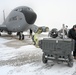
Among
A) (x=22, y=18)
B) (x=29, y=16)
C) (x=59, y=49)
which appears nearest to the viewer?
(x=59, y=49)

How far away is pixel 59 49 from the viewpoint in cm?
624

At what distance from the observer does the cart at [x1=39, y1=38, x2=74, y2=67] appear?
612 cm

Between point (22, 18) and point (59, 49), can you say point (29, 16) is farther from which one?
point (59, 49)

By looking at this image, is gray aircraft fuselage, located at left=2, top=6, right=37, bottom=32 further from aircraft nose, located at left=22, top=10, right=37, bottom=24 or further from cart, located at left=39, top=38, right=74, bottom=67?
cart, located at left=39, top=38, right=74, bottom=67

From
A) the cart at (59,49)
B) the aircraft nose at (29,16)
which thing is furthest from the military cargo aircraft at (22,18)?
the cart at (59,49)

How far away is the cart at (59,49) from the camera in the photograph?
6.12m

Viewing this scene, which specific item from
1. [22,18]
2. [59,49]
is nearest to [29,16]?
[22,18]

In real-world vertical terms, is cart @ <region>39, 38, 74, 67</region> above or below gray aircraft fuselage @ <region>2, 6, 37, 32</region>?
below

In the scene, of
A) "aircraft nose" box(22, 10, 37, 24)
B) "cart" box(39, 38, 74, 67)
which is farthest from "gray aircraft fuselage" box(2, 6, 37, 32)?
"cart" box(39, 38, 74, 67)

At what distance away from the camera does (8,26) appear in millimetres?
19906

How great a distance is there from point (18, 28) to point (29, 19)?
1776mm

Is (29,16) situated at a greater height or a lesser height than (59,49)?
greater

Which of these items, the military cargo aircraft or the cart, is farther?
the military cargo aircraft

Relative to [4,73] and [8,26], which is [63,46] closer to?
[4,73]
